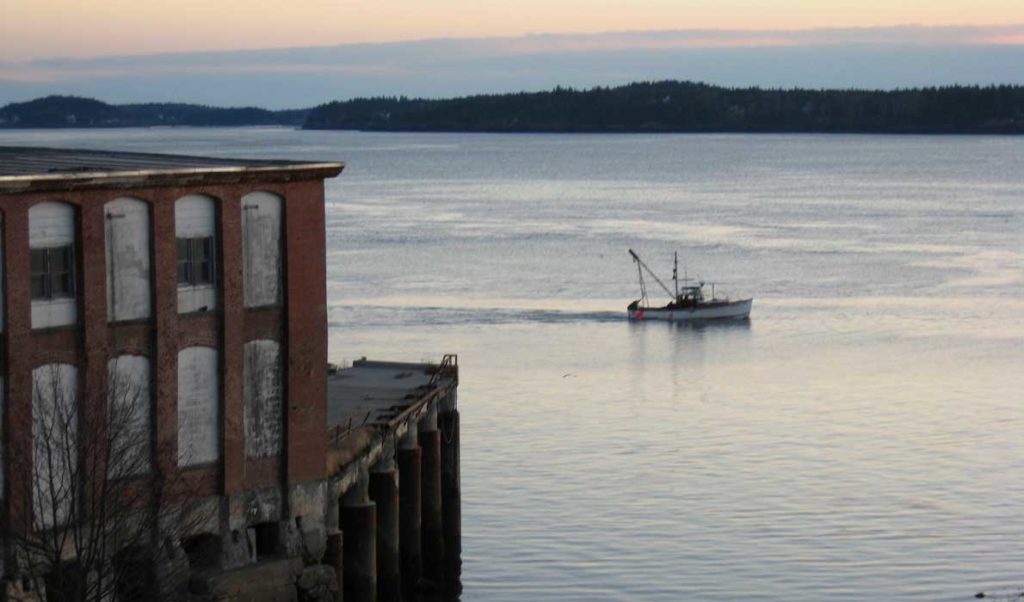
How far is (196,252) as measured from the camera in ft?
103

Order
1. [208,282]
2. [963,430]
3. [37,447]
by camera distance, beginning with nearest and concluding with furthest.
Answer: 1. [37,447]
2. [208,282]
3. [963,430]

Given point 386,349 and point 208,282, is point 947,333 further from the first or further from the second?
point 208,282

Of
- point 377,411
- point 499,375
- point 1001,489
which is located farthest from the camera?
point 499,375

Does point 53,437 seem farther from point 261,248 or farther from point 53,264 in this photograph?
point 261,248

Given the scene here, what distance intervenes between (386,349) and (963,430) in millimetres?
22834

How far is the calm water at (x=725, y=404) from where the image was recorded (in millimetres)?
42812

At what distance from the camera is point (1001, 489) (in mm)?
49844

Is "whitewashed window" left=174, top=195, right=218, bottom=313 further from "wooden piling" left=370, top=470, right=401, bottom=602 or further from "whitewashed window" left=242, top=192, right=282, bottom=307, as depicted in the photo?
"wooden piling" left=370, top=470, right=401, bottom=602

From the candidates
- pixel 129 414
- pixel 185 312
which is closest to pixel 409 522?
pixel 185 312

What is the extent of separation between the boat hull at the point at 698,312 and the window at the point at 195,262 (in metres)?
57.6

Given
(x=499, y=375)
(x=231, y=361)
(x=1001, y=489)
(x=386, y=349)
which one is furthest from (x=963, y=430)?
(x=231, y=361)

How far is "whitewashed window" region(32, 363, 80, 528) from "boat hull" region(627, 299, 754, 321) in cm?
6018

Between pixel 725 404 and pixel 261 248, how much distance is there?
34337 millimetres

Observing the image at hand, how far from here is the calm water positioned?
140 feet
